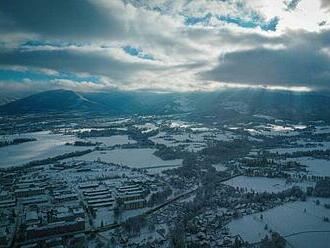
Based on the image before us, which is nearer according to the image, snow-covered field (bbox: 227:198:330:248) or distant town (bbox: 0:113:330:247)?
snow-covered field (bbox: 227:198:330:248)

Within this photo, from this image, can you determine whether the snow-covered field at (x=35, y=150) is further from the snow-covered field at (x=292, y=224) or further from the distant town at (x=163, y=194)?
the snow-covered field at (x=292, y=224)

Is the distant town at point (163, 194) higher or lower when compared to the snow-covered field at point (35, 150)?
lower

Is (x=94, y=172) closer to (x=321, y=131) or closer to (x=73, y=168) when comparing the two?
(x=73, y=168)

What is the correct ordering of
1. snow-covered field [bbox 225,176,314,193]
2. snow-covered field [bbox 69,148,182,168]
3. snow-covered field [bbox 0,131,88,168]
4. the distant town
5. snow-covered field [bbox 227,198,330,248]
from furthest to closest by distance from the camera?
snow-covered field [bbox 0,131,88,168]
snow-covered field [bbox 69,148,182,168]
snow-covered field [bbox 225,176,314,193]
the distant town
snow-covered field [bbox 227,198,330,248]

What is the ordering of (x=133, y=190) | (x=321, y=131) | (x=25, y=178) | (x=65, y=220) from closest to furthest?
(x=65, y=220) < (x=133, y=190) < (x=25, y=178) < (x=321, y=131)

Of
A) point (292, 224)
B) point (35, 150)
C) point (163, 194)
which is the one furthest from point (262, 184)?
point (35, 150)

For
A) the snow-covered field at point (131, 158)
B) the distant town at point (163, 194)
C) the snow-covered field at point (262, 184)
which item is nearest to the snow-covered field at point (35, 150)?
the distant town at point (163, 194)

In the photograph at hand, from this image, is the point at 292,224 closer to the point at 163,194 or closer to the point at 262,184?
the point at 163,194

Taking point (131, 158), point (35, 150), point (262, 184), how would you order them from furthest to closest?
point (35, 150) → point (131, 158) → point (262, 184)

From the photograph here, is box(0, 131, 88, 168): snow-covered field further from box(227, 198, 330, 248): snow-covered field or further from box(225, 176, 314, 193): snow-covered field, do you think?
box(227, 198, 330, 248): snow-covered field

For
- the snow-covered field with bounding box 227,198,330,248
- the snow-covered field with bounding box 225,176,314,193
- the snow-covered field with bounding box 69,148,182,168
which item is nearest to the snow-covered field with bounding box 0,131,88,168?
the snow-covered field with bounding box 69,148,182,168

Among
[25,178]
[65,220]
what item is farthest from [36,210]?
[25,178]
